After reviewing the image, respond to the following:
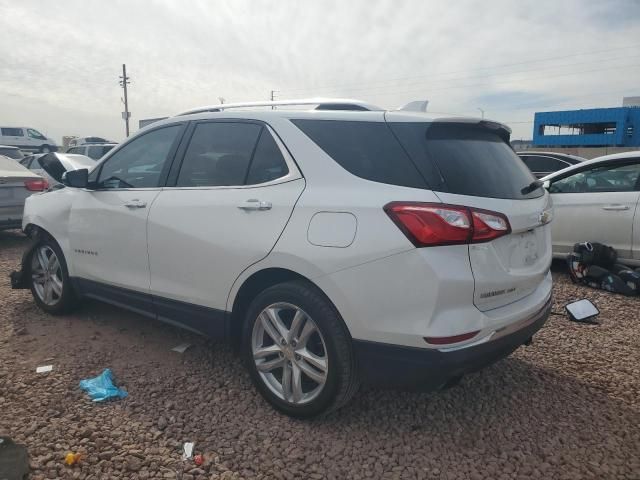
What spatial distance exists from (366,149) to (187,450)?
1843mm

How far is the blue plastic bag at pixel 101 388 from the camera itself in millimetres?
3072

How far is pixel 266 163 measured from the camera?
9.64 feet

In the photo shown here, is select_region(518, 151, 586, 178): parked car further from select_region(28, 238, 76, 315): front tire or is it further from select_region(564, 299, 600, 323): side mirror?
select_region(28, 238, 76, 315): front tire

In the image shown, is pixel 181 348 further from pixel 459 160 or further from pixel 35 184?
pixel 35 184

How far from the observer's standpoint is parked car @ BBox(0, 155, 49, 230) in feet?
24.8

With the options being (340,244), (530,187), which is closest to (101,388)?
(340,244)

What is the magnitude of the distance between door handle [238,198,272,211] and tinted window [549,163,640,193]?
4.92 meters

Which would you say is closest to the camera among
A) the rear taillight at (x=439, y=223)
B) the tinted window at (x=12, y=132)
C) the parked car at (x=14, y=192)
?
the rear taillight at (x=439, y=223)

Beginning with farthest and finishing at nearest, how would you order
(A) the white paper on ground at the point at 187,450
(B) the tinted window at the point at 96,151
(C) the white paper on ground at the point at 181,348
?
(B) the tinted window at the point at 96,151, (C) the white paper on ground at the point at 181,348, (A) the white paper on ground at the point at 187,450

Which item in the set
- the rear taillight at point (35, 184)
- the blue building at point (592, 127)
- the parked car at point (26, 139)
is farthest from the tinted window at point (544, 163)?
the blue building at point (592, 127)

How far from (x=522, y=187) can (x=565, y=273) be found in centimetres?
406

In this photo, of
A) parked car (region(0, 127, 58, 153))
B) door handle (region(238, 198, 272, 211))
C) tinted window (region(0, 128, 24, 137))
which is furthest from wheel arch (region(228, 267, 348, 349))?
tinted window (region(0, 128, 24, 137))

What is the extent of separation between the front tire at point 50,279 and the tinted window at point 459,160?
3294 millimetres

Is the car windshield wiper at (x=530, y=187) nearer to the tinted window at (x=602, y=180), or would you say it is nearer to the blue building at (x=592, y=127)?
the tinted window at (x=602, y=180)
